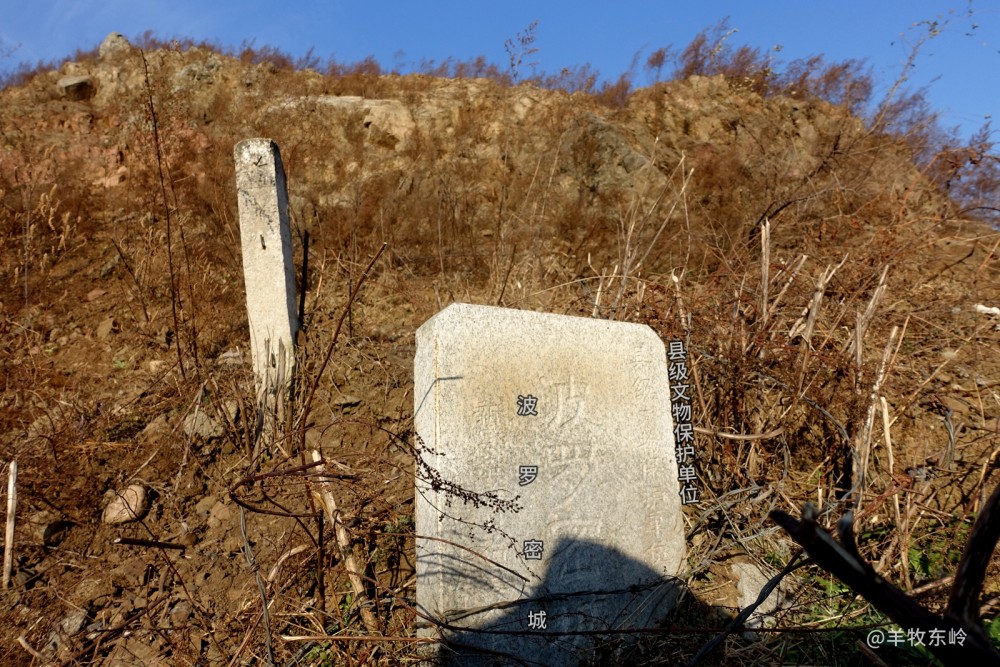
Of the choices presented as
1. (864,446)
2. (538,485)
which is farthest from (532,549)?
(864,446)

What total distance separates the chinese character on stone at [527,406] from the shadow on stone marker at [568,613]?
0.48 metres

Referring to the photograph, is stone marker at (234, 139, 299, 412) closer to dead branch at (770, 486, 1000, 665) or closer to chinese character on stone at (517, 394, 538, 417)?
chinese character on stone at (517, 394, 538, 417)

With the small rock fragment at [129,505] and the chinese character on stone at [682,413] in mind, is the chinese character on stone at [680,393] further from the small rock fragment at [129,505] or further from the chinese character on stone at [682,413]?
the small rock fragment at [129,505]

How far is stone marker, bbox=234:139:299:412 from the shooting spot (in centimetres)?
345

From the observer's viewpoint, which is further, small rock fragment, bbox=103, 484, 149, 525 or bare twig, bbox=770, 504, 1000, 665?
small rock fragment, bbox=103, 484, 149, 525

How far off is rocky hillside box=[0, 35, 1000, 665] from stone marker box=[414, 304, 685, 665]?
0.25m

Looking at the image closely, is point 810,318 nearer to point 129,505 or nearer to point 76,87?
point 129,505

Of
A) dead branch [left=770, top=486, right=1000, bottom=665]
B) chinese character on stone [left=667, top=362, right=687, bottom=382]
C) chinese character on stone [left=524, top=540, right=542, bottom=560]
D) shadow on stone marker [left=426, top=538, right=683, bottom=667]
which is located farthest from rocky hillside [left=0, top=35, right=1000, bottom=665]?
dead branch [left=770, top=486, right=1000, bottom=665]

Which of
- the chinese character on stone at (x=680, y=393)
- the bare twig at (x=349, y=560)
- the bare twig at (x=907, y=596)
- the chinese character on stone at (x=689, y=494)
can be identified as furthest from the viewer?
the chinese character on stone at (x=680, y=393)

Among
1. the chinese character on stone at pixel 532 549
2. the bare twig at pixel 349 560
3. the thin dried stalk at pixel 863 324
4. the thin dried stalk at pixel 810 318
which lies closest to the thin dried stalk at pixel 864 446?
the thin dried stalk at pixel 863 324

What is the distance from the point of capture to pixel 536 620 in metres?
2.02

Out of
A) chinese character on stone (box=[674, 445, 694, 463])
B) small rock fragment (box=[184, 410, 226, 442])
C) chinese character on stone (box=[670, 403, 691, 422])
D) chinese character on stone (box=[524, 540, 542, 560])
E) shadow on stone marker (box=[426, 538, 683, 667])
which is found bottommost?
shadow on stone marker (box=[426, 538, 683, 667])

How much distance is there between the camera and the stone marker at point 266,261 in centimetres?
345

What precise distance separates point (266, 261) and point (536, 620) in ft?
8.55
